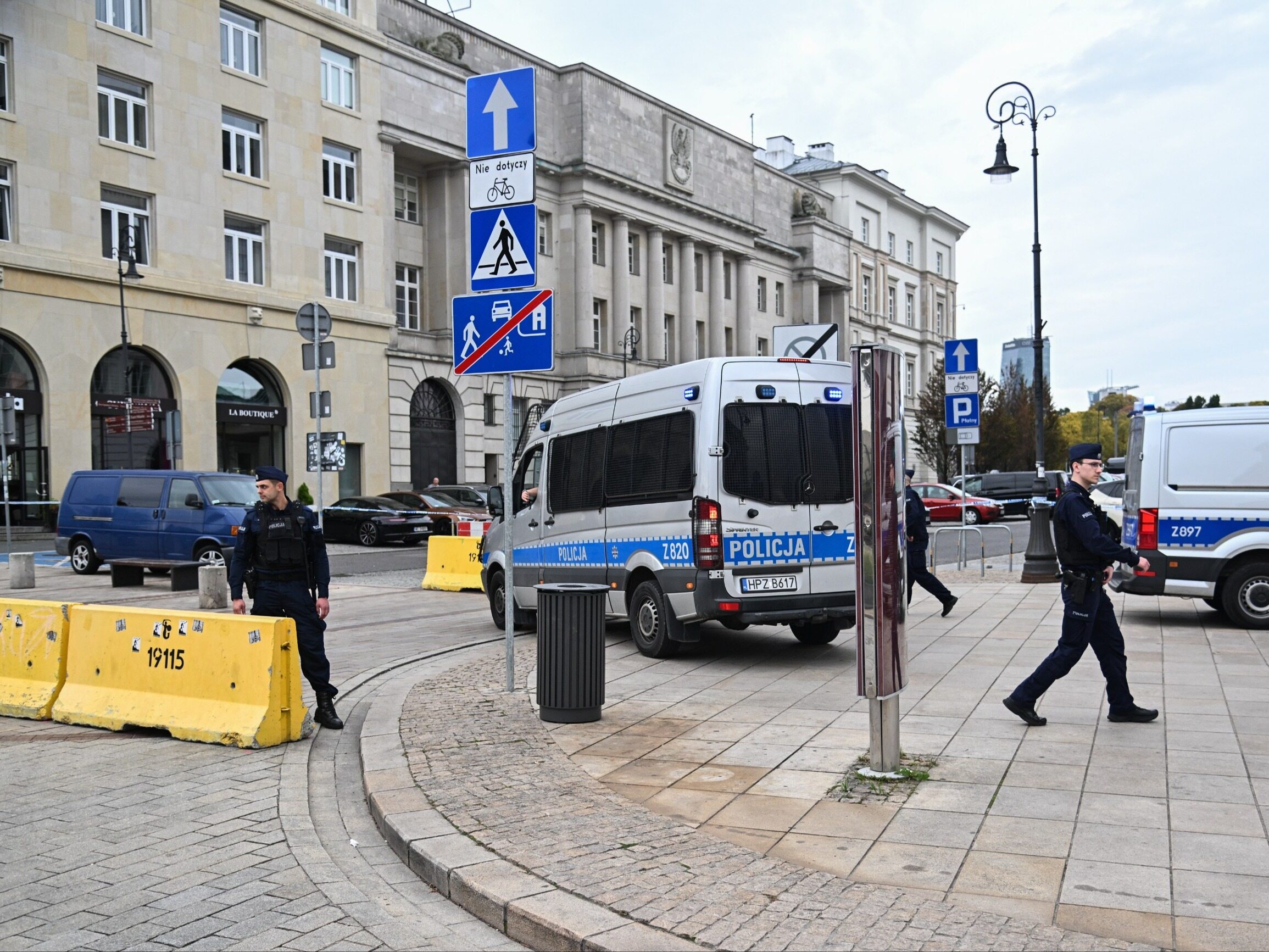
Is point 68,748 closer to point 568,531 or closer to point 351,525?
point 568,531

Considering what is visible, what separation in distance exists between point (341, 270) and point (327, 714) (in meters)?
34.7

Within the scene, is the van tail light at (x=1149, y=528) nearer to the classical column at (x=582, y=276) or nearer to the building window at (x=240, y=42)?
the building window at (x=240, y=42)

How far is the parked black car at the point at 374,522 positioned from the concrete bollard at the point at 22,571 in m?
11.9

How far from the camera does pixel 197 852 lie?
17.7 feet

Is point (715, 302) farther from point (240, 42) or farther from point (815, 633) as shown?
point (815, 633)

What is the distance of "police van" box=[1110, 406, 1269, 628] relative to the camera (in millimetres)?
12406

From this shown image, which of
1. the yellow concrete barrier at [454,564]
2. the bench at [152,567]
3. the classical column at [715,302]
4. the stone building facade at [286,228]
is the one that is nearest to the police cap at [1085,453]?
the yellow concrete barrier at [454,564]

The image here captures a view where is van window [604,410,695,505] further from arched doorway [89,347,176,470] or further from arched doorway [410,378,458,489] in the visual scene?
arched doorway [410,378,458,489]

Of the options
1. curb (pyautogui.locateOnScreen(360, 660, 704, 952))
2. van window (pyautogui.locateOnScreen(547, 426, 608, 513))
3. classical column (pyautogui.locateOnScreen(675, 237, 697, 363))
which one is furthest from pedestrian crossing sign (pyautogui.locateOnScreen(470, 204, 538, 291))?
classical column (pyautogui.locateOnScreen(675, 237, 697, 363))

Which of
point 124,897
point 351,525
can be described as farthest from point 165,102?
point 124,897

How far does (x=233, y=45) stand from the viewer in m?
36.5

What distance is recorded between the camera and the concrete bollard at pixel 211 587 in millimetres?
15992

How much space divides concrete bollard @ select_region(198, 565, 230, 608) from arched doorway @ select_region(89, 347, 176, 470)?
17.1 m

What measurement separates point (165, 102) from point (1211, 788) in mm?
34838
